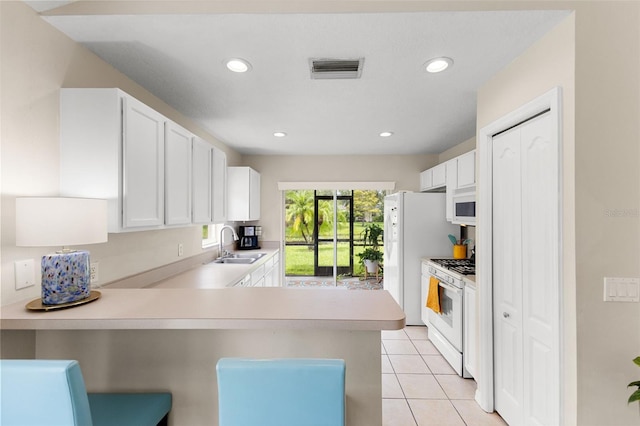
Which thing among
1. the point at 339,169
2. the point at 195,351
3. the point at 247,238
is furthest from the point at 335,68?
the point at 247,238

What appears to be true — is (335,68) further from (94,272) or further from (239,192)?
(239,192)

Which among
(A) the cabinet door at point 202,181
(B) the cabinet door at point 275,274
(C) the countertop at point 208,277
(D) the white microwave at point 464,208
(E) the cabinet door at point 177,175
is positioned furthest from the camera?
(B) the cabinet door at point 275,274

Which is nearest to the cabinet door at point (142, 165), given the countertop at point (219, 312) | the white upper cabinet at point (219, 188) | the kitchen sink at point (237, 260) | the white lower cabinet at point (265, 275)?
the countertop at point (219, 312)

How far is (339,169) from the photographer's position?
490 cm

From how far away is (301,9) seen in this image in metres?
1.45

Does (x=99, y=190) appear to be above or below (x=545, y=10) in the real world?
below

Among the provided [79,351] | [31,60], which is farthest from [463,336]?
[31,60]

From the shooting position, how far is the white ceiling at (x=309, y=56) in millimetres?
1506

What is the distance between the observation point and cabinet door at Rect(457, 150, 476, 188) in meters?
2.97

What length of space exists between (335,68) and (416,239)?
8.52 ft

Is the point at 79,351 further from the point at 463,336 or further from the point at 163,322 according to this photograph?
the point at 463,336

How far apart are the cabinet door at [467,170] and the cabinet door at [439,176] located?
1.56 ft

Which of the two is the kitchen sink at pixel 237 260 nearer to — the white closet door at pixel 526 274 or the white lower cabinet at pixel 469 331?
the white lower cabinet at pixel 469 331

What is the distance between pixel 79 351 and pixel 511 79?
2873 millimetres
